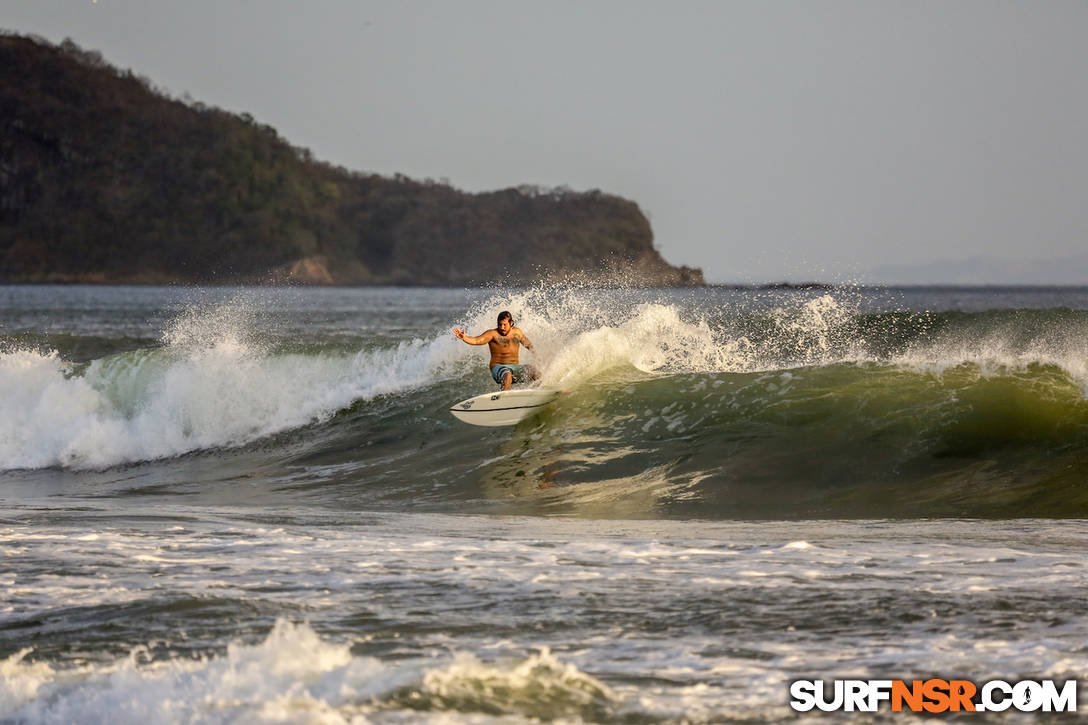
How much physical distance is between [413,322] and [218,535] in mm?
50497

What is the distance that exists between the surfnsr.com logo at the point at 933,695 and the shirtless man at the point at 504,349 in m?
→ 10.8

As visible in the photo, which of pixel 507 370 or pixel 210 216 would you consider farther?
pixel 210 216

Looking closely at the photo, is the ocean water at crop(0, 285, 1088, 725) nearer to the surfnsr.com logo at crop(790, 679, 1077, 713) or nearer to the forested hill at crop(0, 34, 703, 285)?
the surfnsr.com logo at crop(790, 679, 1077, 713)

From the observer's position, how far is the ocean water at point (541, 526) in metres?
5.78

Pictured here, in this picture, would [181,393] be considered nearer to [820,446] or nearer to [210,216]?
[820,446]

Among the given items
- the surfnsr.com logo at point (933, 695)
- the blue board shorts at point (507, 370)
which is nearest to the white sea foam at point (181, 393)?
the blue board shorts at point (507, 370)

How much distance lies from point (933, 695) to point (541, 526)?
5243 millimetres

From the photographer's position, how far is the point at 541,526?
10.4 m

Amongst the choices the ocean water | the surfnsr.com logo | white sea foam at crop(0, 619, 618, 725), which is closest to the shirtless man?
the ocean water

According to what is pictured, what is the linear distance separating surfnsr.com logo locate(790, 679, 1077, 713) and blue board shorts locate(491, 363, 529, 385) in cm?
1084

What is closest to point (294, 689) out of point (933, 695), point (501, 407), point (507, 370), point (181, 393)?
point (933, 695)

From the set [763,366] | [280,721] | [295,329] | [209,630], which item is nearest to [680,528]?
[209,630]

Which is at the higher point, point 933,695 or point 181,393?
point 181,393

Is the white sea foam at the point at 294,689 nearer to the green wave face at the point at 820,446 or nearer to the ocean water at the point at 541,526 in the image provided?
the ocean water at the point at 541,526
